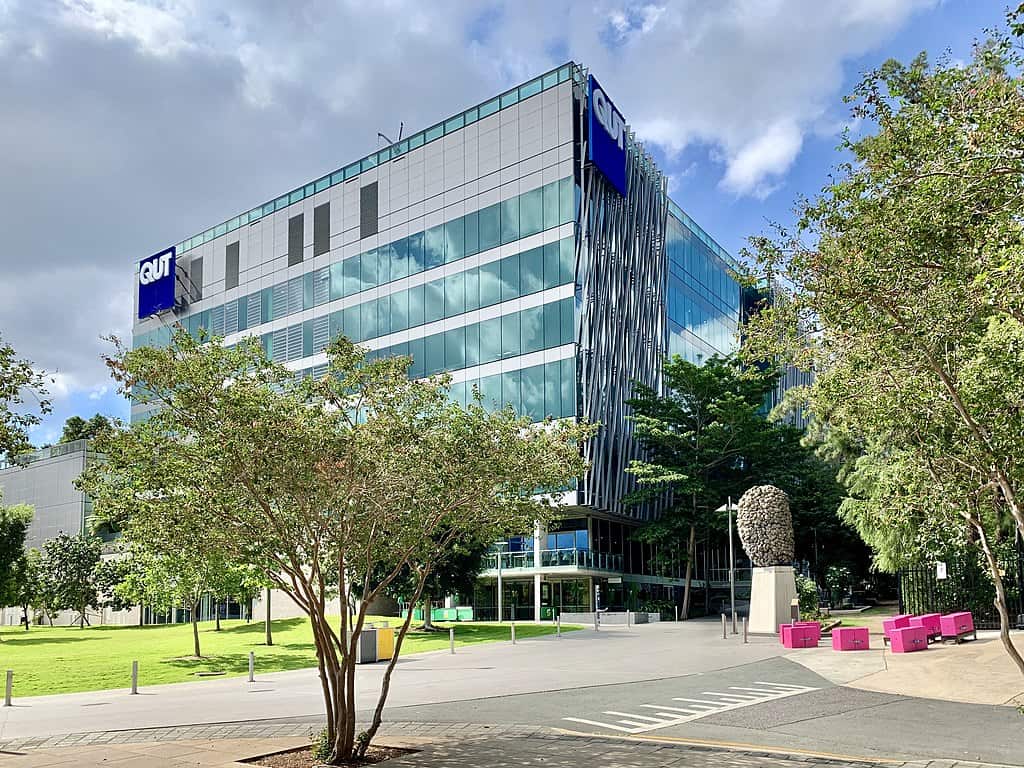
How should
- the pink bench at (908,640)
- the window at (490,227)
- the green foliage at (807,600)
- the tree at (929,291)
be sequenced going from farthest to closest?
the window at (490,227)
the green foliage at (807,600)
the pink bench at (908,640)
the tree at (929,291)

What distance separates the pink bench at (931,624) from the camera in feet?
91.8

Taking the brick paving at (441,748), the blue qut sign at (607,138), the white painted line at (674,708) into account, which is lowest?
the white painted line at (674,708)

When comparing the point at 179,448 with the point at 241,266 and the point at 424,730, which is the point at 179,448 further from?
the point at 241,266

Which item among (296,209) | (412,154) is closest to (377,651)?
(412,154)

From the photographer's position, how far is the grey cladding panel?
58281 mm

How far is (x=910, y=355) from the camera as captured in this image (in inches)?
416

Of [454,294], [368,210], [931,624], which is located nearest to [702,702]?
[931,624]

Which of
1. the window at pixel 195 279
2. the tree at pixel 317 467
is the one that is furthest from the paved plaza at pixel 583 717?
the window at pixel 195 279

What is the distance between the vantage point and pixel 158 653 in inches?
1460

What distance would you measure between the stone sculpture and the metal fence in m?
4.73

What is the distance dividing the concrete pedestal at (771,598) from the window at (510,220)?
78.9ft

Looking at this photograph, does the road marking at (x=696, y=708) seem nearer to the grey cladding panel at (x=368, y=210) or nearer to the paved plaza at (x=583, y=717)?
the paved plaza at (x=583, y=717)

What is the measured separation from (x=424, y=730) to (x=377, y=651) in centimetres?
1504

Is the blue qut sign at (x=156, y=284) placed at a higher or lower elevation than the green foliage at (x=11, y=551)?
higher
